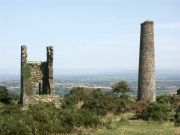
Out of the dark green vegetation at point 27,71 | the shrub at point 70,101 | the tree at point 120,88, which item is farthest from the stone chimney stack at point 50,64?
the tree at point 120,88

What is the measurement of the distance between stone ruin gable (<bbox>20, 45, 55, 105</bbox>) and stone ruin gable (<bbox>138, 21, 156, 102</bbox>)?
474 inches

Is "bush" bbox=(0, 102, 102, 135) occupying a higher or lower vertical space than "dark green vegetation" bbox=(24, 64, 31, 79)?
lower

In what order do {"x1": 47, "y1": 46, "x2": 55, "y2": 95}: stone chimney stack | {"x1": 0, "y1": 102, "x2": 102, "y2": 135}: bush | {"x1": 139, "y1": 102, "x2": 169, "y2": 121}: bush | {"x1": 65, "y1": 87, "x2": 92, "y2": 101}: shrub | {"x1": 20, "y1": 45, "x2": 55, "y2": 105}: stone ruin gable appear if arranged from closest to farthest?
{"x1": 0, "y1": 102, "x2": 102, "y2": 135}: bush → {"x1": 139, "y1": 102, "x2": 169, "y2": 121}: bush → {"x1": 20, "y1": 45, "x2": 55, "y2": 105}: stone ruin gable → {"x1": 47, "y1": 46, "x2": 55, "y2": 95}: stone chimney stack → {"x1": 65, "y1": 87, "x2": 92, "y2": 101}: shrub

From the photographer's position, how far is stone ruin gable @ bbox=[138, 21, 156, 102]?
2645 centimetres

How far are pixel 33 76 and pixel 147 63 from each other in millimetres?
13683

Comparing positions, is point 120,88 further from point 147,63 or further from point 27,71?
point 27,71

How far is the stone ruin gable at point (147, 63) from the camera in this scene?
86.8 feet

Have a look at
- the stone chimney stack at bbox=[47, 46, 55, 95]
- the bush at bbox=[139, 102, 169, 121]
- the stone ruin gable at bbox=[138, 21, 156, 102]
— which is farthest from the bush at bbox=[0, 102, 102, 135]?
the stone ruin gable at bbox=[138, 21, 156, 102]

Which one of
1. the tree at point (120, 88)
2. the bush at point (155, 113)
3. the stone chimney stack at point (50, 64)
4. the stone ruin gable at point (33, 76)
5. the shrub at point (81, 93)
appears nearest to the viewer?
the bush at point (155, 113)

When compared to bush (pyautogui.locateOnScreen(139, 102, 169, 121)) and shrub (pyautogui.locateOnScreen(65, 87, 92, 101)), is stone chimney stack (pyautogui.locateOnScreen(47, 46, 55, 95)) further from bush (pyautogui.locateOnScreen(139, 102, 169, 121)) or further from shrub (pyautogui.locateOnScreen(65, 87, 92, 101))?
bush (pyautogui.locateOnScreen(139, 102, 169, 121))

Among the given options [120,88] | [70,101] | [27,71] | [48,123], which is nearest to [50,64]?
[27,71]

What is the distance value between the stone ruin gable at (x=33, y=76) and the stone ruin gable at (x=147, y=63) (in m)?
12.0

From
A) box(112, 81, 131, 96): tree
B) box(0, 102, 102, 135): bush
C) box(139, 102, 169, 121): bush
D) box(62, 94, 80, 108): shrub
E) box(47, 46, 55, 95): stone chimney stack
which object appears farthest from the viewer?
box(112, 81, 131, 96): tree

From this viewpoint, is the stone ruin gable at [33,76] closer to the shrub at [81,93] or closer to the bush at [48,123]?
the shrub at [81,93]
